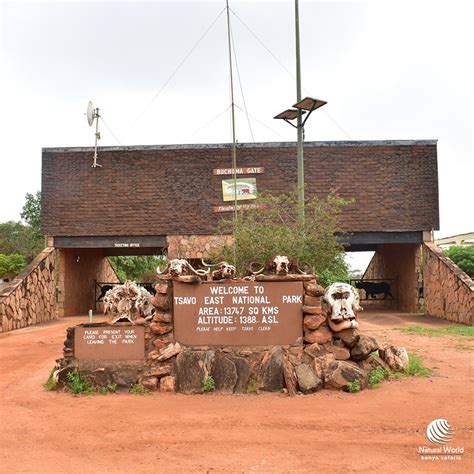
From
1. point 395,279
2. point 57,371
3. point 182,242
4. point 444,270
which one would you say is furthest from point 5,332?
point 395,279

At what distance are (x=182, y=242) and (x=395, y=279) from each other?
10.7 meters

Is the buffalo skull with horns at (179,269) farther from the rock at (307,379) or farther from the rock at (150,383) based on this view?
the rock at (307,379)

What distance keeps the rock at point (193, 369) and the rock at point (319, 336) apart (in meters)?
1.53

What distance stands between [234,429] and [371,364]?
10.6ft

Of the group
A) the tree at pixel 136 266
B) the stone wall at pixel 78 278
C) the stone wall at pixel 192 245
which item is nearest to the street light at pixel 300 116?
the stone wall at pixel 192 245

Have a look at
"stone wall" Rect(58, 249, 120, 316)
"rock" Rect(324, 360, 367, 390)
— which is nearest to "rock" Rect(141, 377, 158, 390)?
"rock" Rect(324, 360, 367, 390)

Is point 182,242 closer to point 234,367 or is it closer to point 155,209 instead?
point 155,209

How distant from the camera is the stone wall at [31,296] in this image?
1608 cm

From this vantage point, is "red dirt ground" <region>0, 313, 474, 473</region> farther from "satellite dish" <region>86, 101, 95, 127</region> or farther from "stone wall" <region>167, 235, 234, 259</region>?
"satellite dish" <region>86, 101, 95, 127</region>

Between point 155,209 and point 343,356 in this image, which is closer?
point 343,356

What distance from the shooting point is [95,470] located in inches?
189

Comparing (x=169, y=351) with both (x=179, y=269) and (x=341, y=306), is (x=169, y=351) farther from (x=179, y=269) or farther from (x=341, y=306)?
(x=341, y=306)

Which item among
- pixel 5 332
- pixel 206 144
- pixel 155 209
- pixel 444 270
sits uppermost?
pixel 206 144

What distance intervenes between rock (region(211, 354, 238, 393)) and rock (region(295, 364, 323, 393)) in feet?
3.11
